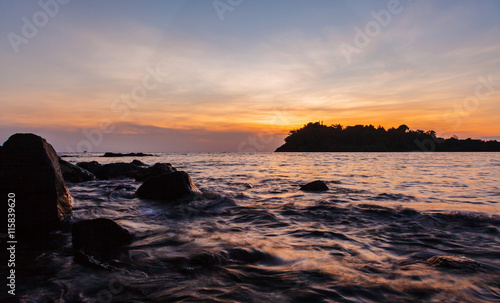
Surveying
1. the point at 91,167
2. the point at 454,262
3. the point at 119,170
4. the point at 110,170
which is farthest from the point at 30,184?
the point at 91,167

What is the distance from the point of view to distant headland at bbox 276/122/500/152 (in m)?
107

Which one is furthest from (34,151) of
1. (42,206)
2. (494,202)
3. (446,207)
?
(494,202)

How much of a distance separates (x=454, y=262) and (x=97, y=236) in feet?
18.0

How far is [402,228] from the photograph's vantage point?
5605 millimetres

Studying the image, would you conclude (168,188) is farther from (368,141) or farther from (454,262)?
(368,141)

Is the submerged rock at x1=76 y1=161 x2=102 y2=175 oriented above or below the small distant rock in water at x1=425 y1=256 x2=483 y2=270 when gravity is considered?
above

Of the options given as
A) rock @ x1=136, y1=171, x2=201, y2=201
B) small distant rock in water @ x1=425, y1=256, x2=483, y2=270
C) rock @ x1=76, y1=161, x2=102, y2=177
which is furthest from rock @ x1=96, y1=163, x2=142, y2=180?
small distant rock in water @ x1=425, y1=256, x2=483, y2=270

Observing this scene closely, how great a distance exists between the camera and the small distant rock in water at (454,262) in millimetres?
3602

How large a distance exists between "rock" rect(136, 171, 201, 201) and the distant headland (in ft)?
408

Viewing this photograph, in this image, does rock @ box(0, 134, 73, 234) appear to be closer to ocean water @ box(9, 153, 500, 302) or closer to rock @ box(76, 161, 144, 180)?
ocean water @ box(9, 153, 500, 302)

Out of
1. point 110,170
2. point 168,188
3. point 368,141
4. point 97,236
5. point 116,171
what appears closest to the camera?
point 97,236

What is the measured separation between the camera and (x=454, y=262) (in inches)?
145

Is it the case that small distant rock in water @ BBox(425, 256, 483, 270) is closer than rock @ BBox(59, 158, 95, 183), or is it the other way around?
small distant rock in water @ BBox(425, 256, 483, 270)

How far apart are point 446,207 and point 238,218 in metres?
5.87
